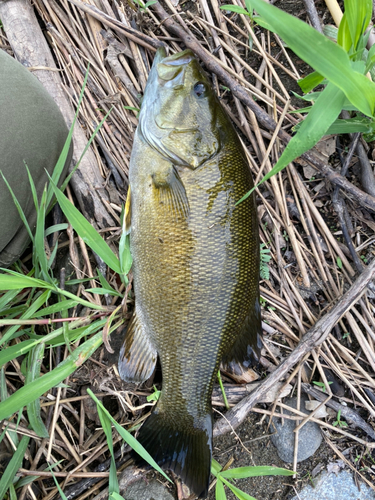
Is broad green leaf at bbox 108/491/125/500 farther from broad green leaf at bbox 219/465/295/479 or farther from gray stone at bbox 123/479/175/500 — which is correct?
broad green leaf at bbox 219/465/295/479

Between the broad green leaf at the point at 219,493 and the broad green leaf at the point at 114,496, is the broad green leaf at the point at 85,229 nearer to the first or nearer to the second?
the broad green leaf at the point at 114,496

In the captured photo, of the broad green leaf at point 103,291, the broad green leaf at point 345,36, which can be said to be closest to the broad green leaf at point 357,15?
the broad green leaf at point 345,36

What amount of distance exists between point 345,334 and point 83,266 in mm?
1943

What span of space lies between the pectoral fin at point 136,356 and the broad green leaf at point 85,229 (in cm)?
45

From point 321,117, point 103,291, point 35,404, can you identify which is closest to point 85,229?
point 103,291

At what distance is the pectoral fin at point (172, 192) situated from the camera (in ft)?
6.61

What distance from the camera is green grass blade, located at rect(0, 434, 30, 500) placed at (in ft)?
6.41

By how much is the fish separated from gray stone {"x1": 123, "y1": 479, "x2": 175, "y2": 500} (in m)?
0.30

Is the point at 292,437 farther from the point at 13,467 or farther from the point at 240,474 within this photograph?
the point at 13,467

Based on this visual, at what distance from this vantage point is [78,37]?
261 cm

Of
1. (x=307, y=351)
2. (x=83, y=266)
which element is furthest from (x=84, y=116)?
(x=307, y=351)

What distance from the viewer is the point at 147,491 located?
2244 millimetres

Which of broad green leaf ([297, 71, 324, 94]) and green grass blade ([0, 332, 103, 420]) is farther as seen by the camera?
broad green leaf ([297, 71, 324, 94])

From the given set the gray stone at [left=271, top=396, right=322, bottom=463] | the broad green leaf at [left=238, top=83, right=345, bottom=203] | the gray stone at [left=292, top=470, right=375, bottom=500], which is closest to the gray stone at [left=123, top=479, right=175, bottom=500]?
the gray stone at [left=271, top=396, right=322, bottom=463]
